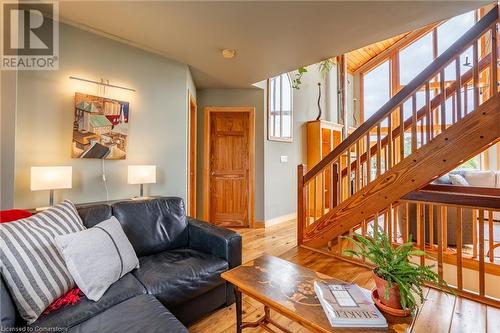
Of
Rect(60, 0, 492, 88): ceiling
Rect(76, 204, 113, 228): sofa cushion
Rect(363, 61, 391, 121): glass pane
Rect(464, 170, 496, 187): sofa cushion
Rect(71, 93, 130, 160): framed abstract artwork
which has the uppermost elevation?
Rect(363, 61, 391, 121): glass pane

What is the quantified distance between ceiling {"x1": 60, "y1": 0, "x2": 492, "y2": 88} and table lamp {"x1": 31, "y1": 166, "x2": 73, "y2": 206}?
136 cm

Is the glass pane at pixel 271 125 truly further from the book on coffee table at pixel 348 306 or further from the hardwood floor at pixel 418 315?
the book on coffee table at pixel 348 306

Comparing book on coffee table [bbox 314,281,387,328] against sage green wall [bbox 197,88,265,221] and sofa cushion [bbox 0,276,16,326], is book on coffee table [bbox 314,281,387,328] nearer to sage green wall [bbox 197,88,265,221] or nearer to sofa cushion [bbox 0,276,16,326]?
sofa cushion [bbox 0,276,16,326]

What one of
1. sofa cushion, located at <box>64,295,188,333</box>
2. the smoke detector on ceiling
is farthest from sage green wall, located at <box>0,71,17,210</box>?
the smoke detector on ceiling

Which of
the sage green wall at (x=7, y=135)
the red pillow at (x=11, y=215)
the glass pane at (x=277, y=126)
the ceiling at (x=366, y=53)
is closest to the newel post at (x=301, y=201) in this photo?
the glass pane at (x=277, y=126)

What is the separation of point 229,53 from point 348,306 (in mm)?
2640

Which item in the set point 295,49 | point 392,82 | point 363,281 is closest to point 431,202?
point 363,281

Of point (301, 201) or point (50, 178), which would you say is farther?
point (301, 201)

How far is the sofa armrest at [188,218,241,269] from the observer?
188cm

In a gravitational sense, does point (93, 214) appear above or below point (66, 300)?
above

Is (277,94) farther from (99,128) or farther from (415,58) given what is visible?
(415,58)

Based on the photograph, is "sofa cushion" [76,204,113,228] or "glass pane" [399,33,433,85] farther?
"glass pane" [399,33,433,85]

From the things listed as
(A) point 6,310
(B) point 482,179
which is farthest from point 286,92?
(A) point 6,310

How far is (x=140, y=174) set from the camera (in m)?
2.45
